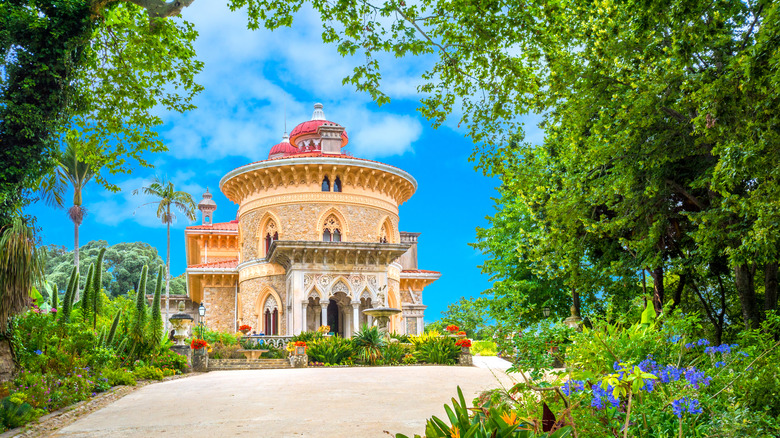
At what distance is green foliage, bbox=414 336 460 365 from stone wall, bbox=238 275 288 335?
11.5 m

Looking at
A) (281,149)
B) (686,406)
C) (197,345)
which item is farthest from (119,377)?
(281,149)

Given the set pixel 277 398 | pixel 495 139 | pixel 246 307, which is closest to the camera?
pixel 277 398

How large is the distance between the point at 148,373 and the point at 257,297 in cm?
1620

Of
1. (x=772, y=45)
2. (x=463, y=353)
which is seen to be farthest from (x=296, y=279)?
Result: (x=772, y=45)

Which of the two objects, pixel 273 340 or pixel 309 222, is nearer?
pixel 273 340

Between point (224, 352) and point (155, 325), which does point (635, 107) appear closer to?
point (155, 325)

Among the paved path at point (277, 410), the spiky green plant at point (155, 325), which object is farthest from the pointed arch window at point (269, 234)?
the paved path at point (277, 410)

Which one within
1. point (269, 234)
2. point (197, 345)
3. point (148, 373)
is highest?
point (269, 234)

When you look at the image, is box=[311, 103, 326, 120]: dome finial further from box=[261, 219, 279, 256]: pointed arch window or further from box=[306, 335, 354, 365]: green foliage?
box=[306, 335, 354, 365]: green foliage

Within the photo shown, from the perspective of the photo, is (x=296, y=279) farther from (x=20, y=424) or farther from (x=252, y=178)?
(x=20, y=424)

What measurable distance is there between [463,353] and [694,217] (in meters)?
12.1

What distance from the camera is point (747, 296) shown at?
876cm

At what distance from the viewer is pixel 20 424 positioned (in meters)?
6.81

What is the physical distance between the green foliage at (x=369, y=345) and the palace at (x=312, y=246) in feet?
21.2
